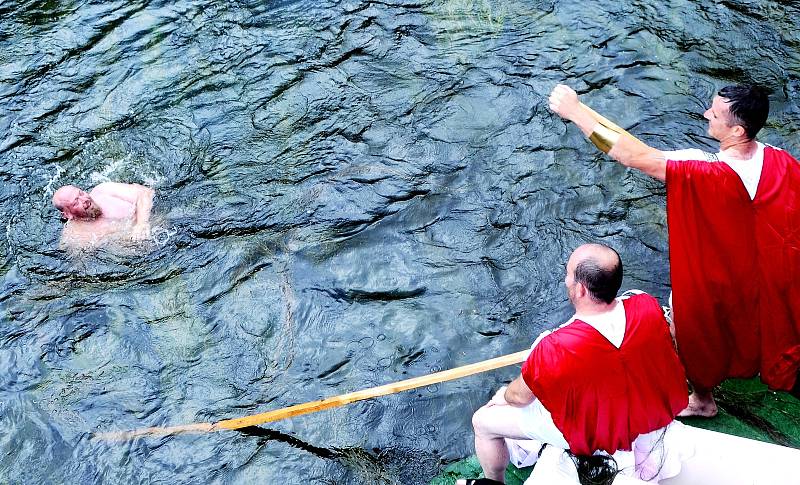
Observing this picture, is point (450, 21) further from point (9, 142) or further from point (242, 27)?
point (9, 142)

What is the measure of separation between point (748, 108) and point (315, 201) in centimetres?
409

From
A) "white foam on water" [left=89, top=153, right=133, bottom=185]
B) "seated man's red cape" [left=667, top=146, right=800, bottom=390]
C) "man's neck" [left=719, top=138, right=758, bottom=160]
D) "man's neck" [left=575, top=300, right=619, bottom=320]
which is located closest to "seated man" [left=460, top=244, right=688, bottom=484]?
"man's neck" [left=575, top=300, right=619, bottom=320]

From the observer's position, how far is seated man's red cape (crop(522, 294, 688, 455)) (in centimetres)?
376

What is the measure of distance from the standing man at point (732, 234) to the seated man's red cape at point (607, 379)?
0.72m

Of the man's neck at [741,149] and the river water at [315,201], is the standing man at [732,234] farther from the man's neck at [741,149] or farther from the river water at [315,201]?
the river water at [315,201]

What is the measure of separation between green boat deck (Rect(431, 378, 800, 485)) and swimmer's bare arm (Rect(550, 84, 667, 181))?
169cm

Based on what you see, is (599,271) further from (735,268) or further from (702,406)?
(702,406)

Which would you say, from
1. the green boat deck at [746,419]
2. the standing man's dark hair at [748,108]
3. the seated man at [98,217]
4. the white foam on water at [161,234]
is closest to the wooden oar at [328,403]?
the green boat deck at [746,419]

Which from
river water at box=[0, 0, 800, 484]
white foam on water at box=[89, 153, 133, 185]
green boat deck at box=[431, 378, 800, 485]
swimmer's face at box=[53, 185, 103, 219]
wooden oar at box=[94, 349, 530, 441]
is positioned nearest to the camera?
green boat deck at box=[431, 378, 800, 485]

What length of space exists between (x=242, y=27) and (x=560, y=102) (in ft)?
18.3

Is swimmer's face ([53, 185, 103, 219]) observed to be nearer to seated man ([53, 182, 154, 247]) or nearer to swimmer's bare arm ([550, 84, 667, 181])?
seated man ([53, 182, 154, 247])

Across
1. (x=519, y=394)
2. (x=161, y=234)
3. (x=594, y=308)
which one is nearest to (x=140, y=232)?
(x=161, y=234)

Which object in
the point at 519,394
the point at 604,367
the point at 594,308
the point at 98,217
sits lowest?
the point at 98,217

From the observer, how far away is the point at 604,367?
3760mm
